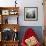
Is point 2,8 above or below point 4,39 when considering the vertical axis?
above

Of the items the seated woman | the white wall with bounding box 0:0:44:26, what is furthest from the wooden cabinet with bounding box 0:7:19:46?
the seated woman

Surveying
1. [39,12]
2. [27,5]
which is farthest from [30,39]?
[27,5]

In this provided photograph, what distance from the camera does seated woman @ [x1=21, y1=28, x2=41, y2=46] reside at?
5707mm

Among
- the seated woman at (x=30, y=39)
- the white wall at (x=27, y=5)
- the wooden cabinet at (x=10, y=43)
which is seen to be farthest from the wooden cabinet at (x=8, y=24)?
the seated woman at (x=30, y=39)

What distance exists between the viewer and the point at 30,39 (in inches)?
226

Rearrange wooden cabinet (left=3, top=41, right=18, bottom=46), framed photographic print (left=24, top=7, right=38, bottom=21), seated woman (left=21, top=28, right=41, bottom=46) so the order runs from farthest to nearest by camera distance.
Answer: framed photographic print (left=24, top=7, right=38, bottom=21) → wooden cabinet (left=3, top=41, right=18, bottom=46) → seated woman (left=21, top=28, right=41, bottom=46)

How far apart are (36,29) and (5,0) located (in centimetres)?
167

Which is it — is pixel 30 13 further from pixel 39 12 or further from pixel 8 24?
pixel 8 24

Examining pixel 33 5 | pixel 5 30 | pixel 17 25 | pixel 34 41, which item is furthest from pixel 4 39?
pixel 33 5

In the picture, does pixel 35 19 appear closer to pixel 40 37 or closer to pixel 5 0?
pixel 40 37

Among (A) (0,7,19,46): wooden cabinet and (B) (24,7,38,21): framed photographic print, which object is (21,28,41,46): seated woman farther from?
(B) (24,7,38,21): framed photographic print

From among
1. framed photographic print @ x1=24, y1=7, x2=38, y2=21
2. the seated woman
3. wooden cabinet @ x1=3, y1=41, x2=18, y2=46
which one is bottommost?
wooden cabinet @ x1=3, y1=41, x2=18, y2=46

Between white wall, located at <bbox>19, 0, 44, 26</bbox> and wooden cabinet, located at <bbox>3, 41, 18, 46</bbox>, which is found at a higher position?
white wall, located at <bbox>19, 0, 44, 26</bbox>

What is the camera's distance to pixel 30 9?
6.29m
